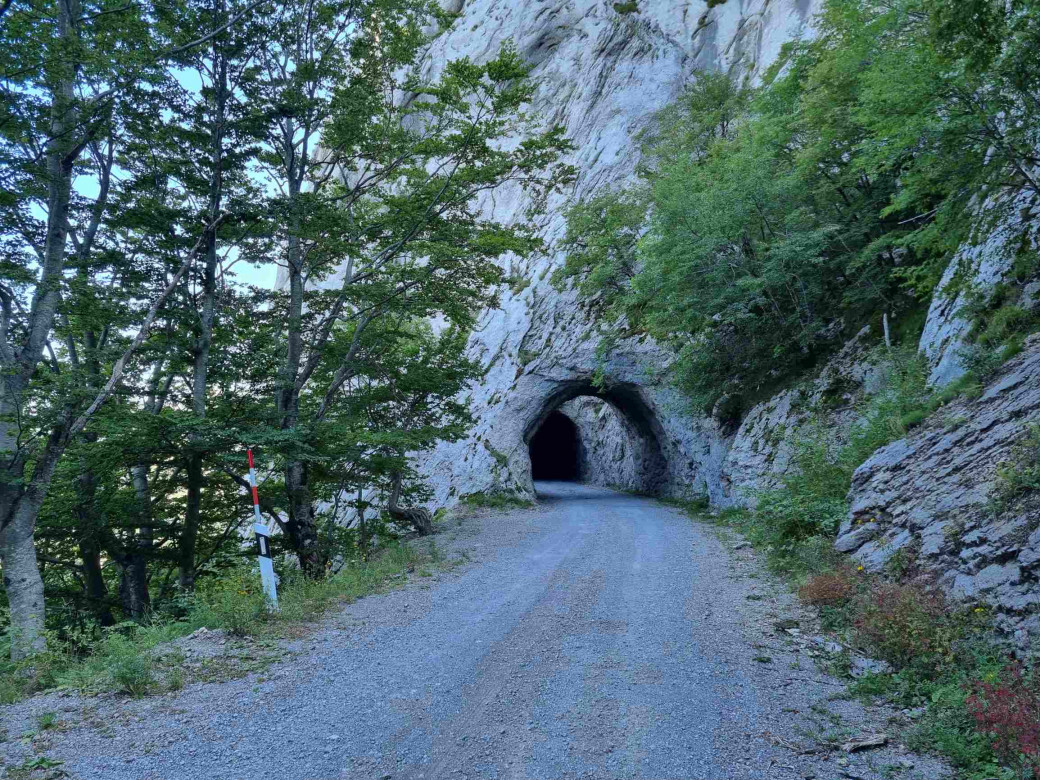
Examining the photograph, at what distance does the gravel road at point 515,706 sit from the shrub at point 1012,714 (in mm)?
378

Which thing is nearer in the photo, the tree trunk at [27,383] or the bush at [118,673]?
the bush at [118,673]

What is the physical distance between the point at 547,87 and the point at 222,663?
39.5 meters

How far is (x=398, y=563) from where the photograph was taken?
29.2 feet

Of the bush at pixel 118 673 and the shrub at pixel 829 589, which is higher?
the bush at pixel 118 673

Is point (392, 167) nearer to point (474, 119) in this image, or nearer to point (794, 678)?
point (474, 119)

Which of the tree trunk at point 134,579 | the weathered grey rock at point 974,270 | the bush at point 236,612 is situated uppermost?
the weathered grey rock at point 974,270

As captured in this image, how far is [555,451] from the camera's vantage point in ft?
145

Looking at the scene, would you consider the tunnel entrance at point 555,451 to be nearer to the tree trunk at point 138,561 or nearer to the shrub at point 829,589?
the tree trunk at point 138,561

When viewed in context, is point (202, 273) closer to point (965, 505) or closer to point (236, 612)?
point (236, 612)

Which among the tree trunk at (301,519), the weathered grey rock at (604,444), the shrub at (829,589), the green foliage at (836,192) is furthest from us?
the weathered grey rock at (604,444)

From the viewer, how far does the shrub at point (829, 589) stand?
17.6 ft

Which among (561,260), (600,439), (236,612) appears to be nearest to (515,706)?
(236,612)

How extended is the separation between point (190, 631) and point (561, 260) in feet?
76.1

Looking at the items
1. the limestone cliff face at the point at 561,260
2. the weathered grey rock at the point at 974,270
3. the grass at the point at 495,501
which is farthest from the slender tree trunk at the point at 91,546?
the weathered grey rock at the point at 974,270
